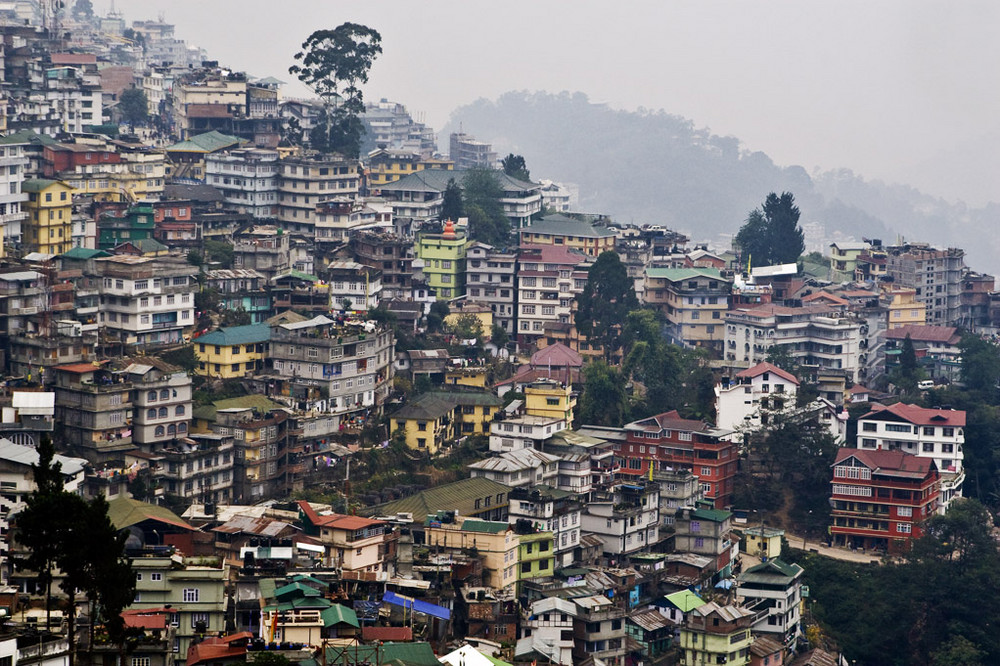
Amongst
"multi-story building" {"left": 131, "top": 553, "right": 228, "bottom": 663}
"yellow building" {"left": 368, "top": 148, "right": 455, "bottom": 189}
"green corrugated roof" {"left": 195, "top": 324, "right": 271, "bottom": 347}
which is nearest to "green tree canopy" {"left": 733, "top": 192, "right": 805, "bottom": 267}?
"yellow building" {"left": 368, "top": 148, "right": 455, "bottom": 189}

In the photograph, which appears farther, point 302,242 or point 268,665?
point 302,242

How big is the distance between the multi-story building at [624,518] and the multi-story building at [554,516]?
2.05 ft

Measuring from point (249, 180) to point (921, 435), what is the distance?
862 inches

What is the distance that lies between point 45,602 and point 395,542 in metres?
8.47

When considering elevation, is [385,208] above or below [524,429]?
above

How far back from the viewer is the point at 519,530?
120ft

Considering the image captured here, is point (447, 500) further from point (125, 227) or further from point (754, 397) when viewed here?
point (125, 227)

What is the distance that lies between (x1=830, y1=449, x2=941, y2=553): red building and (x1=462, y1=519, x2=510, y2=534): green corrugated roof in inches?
466

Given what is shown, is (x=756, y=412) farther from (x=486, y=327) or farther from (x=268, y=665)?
(x=268, y=665)

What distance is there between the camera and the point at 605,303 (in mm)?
50281

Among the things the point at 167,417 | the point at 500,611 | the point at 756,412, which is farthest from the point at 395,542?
the point at 756,412

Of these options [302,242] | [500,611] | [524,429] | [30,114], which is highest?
[30,114]

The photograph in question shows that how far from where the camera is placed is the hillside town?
31859 mm

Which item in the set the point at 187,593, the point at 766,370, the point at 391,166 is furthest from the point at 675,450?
the point at 391,166
